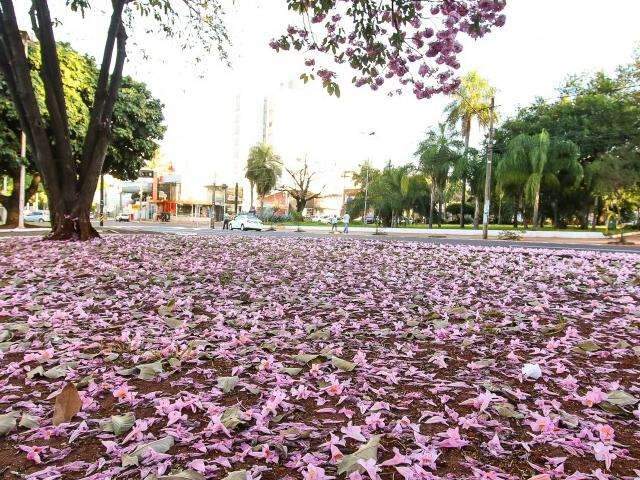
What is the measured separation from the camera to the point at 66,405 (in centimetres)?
244

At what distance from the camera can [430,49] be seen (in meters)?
5.70

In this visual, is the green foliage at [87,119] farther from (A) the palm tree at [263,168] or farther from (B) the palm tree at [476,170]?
(A) the palm tree at [263,168]

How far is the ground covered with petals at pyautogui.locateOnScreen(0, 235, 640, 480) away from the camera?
6.63ft

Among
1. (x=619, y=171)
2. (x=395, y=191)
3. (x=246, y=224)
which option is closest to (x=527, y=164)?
(x=619, y=171)

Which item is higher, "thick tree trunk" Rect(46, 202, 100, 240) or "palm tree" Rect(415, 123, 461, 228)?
"palm tree" Rect(415, 123, 461, 228)

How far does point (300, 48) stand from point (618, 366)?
15.6 feet

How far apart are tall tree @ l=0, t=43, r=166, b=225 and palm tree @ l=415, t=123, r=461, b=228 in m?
22.3

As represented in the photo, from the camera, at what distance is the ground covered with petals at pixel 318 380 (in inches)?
79.5

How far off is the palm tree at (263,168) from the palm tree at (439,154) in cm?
2546

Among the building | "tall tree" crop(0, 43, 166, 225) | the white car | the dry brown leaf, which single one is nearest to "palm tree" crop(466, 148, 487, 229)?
the white car

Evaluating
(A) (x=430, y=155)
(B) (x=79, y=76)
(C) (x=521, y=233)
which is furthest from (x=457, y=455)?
(A) (x=430, y=155)

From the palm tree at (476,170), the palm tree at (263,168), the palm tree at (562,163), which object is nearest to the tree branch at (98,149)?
the palm tree at (562,163)

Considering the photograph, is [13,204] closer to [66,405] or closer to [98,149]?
[98,149]

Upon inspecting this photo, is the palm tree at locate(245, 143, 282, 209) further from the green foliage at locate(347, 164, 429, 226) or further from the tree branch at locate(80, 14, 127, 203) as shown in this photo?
the tree branch at locate(80, 14, 127, 203)
